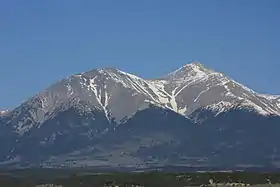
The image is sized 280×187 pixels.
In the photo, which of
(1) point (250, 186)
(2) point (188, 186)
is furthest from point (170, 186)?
(1) point (250, 186)

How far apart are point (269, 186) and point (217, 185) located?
22.3 metres

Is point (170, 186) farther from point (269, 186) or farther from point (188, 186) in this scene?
point (269, 186)

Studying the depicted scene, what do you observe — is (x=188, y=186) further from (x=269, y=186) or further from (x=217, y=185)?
(x=269, y=186)

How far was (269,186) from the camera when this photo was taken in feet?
576

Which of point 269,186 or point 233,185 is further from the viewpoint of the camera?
point 233,185

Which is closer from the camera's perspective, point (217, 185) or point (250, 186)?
point (250, 186)

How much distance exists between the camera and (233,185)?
192m

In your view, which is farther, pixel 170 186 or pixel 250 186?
pixel 170 186

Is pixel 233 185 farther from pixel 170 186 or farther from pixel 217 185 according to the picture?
pixel 170 186

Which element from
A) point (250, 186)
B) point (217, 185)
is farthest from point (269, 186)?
point (217, 185)

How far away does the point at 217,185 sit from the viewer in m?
195

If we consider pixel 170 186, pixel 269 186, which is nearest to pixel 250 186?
pixel 269 186

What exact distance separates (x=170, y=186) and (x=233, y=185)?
17.5 meters

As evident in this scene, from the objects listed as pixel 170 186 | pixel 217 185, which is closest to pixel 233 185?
pixel 217 185
